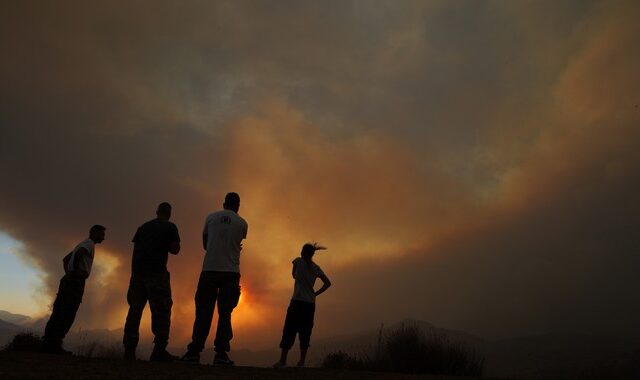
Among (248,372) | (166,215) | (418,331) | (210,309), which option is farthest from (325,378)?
(418,331)

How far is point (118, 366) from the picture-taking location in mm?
5691

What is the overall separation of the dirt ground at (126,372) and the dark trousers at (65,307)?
6.50 feet

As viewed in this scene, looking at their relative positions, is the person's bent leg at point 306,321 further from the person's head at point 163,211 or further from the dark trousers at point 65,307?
the dark trousers at point 65,307

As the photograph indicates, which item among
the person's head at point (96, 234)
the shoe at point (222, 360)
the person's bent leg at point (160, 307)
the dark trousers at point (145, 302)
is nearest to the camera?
the shoe at point (222, 360)

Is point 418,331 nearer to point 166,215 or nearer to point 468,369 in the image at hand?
point 468,369

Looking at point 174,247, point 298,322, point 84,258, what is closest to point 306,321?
point 298,322

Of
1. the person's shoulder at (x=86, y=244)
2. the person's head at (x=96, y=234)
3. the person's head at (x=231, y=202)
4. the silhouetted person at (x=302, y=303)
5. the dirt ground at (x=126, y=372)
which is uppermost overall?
the person's head at (x=231, y=202)

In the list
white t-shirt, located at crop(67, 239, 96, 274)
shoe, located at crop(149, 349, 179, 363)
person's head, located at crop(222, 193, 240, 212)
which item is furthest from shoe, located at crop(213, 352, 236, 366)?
white t-shirt, located at crop(67, 239, 96, 274)

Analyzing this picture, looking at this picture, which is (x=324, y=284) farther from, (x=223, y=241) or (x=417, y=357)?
(x=417, y=357)

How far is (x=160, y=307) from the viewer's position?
291 inches

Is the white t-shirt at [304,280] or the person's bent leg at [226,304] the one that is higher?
the white t-shirt at [304,280]

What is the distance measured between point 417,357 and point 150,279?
21.4ft

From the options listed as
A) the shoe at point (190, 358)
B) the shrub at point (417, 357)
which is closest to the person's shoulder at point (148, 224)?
the shoe at point (190, 358)

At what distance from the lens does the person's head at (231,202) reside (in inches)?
299
